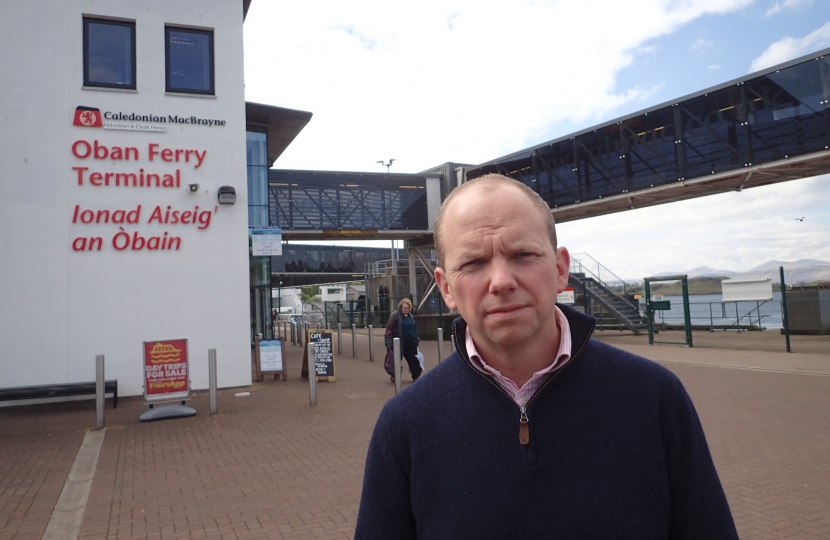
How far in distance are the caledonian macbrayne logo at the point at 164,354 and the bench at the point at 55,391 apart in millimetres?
1480

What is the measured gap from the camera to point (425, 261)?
29062mm

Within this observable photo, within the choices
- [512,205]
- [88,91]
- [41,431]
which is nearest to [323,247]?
[88,91]

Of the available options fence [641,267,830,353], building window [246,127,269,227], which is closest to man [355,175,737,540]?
building window [246,127,269,227]

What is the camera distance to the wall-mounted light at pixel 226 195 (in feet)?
42.1

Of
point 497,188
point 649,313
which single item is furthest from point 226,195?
point 649,313

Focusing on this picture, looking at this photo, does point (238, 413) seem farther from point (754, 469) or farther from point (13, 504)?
point (754, 469)

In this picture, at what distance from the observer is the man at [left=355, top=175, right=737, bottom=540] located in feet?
4.91

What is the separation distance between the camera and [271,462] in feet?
23.0

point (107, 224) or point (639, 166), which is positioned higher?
point (639, 166)

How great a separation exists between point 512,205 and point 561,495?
76 centimetres

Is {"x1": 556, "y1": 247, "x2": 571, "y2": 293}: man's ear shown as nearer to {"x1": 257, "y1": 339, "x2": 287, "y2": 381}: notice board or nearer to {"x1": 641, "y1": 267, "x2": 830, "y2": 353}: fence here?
{"x1": 257, "y1": 339, "x2": 287, "y2": 381}: notice board

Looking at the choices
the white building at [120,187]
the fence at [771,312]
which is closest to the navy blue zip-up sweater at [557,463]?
the white building at [120,187]

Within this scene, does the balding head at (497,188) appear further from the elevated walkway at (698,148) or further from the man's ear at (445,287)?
the elevated walkway at (698,148)

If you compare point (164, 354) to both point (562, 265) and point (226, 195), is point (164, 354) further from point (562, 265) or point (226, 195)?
point (562, 265)
